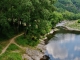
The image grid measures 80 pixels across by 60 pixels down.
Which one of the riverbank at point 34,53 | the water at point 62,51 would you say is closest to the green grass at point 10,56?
the riverbank at point 34,53

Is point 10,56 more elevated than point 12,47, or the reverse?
point 10,56

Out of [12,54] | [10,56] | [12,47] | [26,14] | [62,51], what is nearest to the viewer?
[10,56]

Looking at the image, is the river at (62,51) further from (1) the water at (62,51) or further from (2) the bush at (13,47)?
(2) the bush at (13,47)

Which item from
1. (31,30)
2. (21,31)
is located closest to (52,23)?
(21,31)

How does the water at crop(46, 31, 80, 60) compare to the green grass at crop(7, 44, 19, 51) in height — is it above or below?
below

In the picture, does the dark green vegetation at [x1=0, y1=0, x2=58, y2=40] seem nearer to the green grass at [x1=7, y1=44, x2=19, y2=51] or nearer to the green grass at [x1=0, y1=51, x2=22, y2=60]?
the green grass at [x1=7, y1=44, x2=19, y2=51]

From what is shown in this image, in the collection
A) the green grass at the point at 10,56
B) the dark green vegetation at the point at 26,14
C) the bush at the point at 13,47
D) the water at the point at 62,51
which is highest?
the dark green vegetation at the point at 26,14

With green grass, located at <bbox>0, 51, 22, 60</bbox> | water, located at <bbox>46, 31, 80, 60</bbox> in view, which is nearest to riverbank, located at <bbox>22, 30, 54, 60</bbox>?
green grass, located at <bbox>0, 51, 22, 60</bbox>

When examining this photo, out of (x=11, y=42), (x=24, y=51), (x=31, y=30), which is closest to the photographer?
(x=24, y=51)

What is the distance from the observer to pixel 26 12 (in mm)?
55156

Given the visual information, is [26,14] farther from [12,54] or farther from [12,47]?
[12,54]

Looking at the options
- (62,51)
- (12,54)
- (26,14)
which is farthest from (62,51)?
(12,54)

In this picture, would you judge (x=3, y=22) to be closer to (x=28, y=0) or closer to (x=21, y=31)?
(x=28, y=0)

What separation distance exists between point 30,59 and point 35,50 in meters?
6.54
